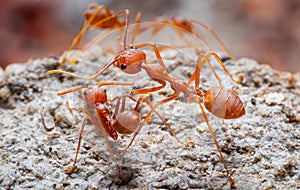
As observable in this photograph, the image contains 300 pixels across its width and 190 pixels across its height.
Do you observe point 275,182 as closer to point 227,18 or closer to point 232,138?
point 232,138

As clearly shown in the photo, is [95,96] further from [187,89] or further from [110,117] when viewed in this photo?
[187,89]

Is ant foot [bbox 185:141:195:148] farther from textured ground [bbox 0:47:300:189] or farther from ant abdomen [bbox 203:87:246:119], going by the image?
ant abdomen [bbox 203:87:246:119]

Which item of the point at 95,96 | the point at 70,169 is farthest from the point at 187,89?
the point at 70,169

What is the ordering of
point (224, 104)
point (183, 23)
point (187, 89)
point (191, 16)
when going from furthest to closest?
1. point (191, 16)
2. point (183, 23)
3. point (187, 89)
4. point (224, 104)

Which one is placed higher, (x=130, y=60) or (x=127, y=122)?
(x=130, y=60)

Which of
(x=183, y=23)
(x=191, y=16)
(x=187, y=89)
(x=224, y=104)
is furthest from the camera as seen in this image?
(x=191, y=16)

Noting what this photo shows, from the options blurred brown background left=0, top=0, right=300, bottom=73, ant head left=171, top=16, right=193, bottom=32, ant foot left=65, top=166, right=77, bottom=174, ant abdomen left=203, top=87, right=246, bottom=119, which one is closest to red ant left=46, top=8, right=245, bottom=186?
ant abdomen left=203, top=87, right=246, bottom=119
